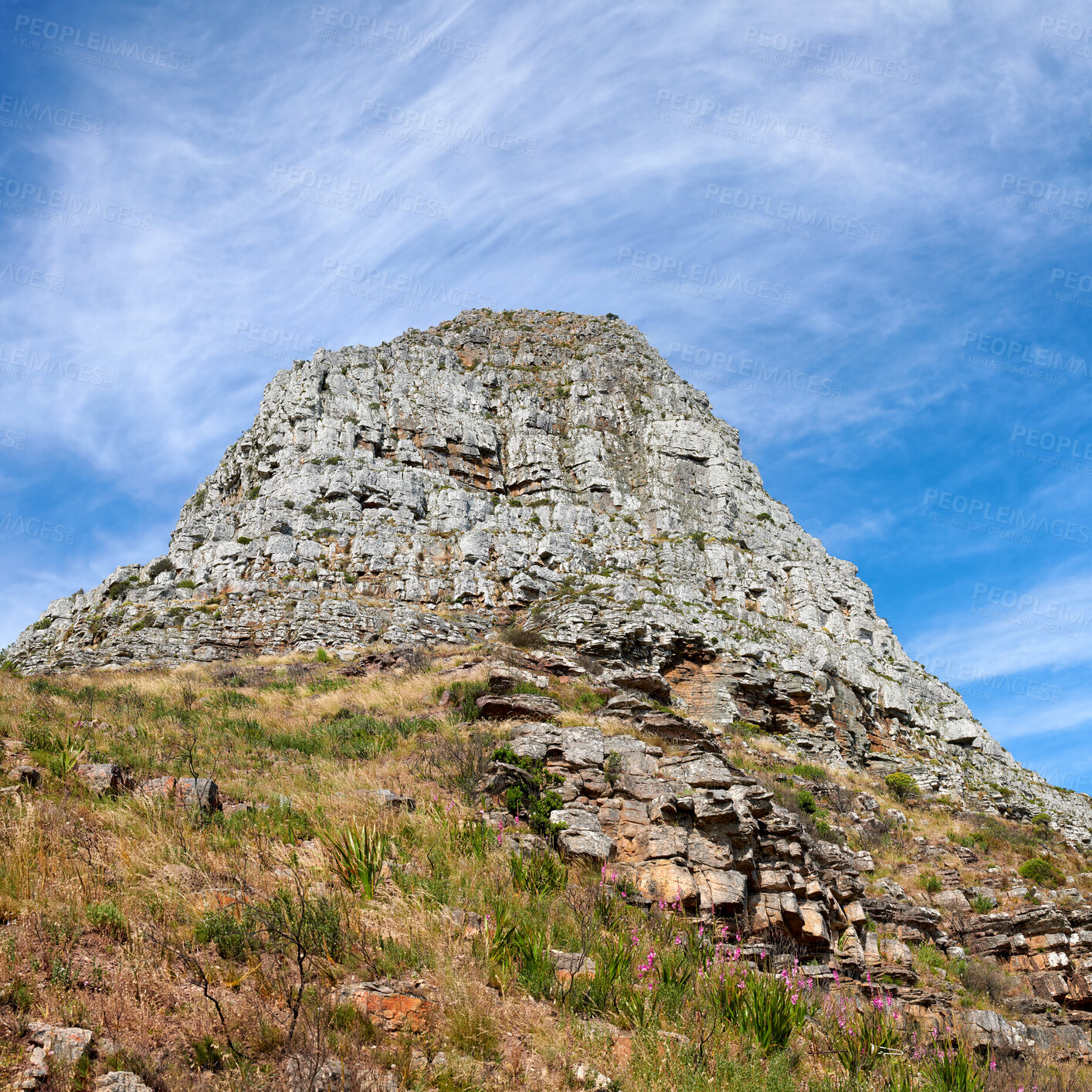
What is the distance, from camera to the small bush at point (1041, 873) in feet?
58.3

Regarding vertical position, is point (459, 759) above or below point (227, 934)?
above

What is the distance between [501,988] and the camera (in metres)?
5.57

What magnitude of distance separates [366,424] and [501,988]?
4100 cm

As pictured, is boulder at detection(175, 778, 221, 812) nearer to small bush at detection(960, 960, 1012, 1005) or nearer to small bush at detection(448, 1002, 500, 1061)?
small bush at detection(448, 1002, 500, 1061)

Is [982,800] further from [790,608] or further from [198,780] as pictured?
[198,780]

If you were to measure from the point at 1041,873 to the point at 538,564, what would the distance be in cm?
2596

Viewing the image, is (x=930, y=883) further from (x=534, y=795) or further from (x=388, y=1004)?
Result: (x=388, y=1004)

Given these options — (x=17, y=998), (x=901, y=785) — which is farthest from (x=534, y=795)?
(x=901, y=785)

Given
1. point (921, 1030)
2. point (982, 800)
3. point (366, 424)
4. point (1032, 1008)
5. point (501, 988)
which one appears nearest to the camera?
point (501, 988)

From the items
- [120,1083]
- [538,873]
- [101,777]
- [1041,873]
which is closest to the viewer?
[120,1083]

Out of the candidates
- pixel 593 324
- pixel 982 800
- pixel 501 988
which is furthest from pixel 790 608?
pixel 501 988

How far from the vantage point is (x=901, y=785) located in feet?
94.5

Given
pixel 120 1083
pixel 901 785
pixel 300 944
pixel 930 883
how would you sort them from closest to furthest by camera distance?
1. pixel 120 1083
2. pixel 300 944
3. pixel 930 883
4. pixel 901 785

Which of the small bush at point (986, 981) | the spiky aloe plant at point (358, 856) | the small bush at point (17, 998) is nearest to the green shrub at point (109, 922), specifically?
the small bush at point (17, 998)
